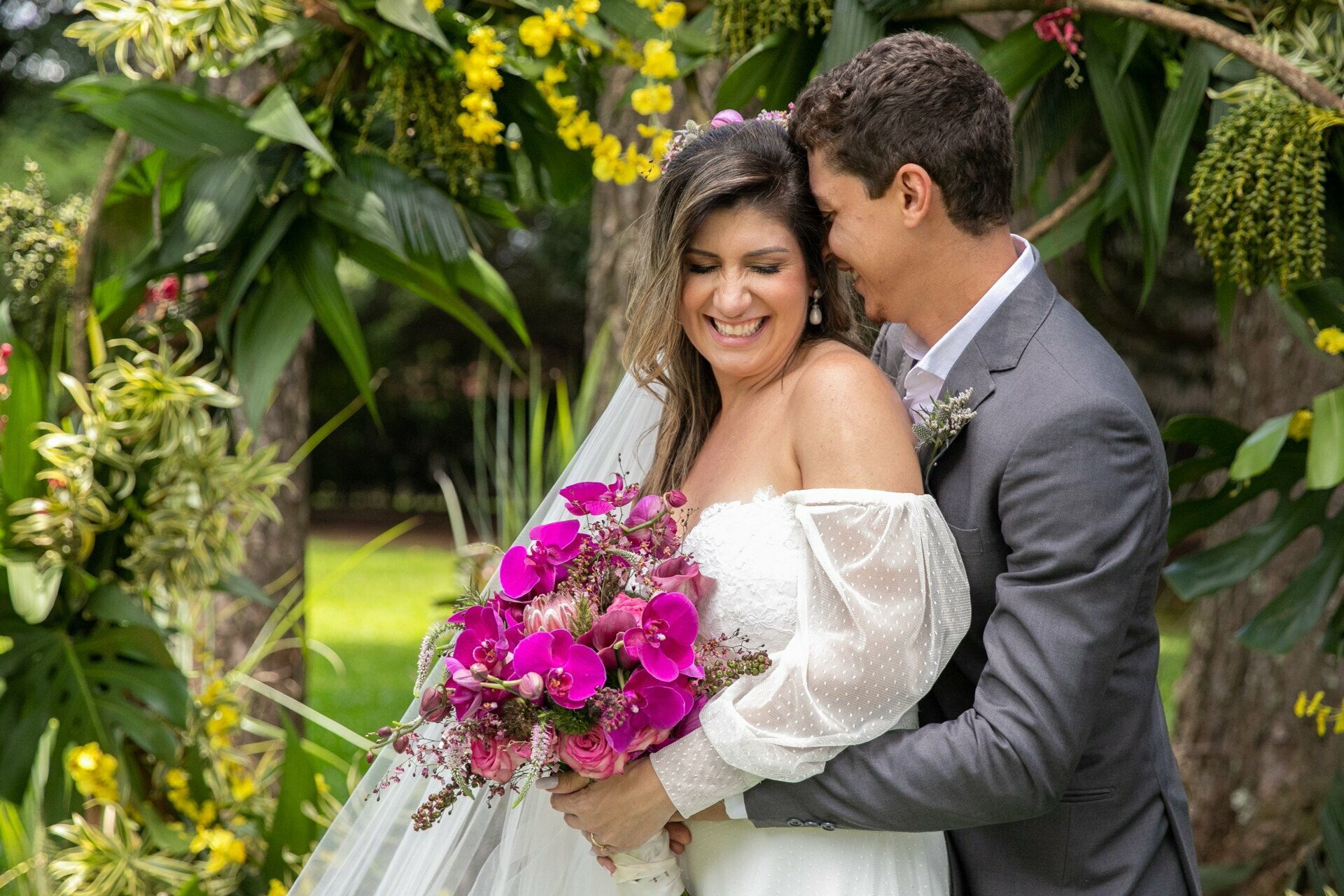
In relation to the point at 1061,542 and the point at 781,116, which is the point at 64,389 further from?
the point at 1061,542

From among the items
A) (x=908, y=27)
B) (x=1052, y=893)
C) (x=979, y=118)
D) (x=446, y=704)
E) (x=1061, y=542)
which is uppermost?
(x=908, y=27)

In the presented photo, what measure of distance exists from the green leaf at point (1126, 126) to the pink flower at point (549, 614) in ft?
5.15

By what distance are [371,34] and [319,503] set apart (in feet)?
43.6

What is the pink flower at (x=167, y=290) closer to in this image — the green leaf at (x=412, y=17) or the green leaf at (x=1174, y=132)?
the green leaf at (x=412, y=17)

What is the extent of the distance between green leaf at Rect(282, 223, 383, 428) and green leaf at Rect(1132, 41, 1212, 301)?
1832mm

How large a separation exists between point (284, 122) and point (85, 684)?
1467 mm

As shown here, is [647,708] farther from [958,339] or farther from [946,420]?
[958,339]

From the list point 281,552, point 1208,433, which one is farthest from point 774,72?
point 281,552

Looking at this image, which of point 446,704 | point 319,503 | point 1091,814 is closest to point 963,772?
point 1091,814

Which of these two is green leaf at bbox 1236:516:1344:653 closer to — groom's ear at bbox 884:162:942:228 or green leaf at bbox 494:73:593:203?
groom's ear at bbox 884:162:942:228

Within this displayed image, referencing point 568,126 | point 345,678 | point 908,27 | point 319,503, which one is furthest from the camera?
point 319,503

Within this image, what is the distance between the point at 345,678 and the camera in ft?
26.1

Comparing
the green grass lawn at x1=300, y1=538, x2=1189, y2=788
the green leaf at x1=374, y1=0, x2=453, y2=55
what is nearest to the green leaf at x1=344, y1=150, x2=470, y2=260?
the green leaf at x1=374, y1=0, x2=453, y2=55

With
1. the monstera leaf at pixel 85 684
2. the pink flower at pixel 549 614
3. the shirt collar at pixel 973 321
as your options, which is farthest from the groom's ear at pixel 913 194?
the monstera leaf at pixel 85 684
